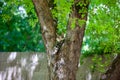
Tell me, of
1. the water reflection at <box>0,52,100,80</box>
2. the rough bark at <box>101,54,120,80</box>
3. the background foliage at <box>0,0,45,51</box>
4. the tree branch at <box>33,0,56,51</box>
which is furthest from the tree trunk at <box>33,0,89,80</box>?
the background foliage at <box>0,0,45,51</box>

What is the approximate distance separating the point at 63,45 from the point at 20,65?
293 centimetres

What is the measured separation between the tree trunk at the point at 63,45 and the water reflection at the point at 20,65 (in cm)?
253

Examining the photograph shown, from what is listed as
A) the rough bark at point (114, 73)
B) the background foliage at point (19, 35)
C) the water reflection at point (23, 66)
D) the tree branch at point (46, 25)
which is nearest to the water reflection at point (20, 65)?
the water reflection at point (23, 66)

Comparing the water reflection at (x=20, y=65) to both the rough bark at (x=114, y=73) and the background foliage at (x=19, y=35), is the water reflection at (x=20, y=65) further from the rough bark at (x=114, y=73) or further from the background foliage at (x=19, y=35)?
the background foliage at (x=19, y=35)

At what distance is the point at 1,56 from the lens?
20.6 feet

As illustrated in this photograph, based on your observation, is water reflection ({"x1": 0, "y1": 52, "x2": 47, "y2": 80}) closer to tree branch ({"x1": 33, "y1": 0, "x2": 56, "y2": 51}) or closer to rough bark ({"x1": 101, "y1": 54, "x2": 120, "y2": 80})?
tree branch ({"x1": 33, "y1": 0, "x2": 56, "y2": 51})

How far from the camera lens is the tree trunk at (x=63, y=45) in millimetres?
3256

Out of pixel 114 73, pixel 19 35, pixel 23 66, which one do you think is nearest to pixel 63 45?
pixel 114 73

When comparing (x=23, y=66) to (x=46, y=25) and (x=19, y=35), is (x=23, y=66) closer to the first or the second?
(x=46, y=25)

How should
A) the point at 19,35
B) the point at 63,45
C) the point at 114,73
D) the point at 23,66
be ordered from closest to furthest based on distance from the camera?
the point at 114,73 → the point at 63,45 → the point at 23,66 → the point at 19,35

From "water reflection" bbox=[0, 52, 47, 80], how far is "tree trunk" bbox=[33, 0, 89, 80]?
8.29 feet

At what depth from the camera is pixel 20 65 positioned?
19.9ft

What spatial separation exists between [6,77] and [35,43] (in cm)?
411

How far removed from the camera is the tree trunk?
3.26m
